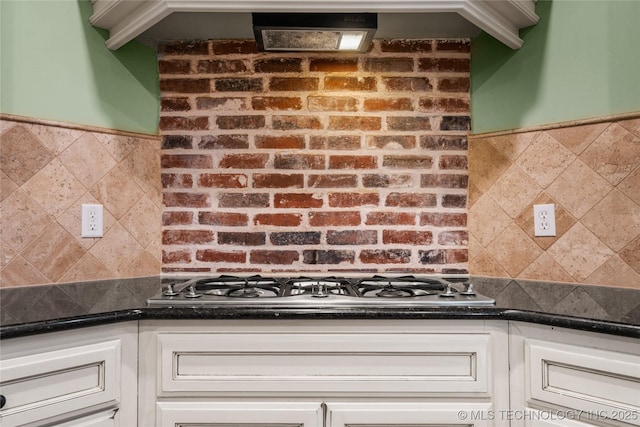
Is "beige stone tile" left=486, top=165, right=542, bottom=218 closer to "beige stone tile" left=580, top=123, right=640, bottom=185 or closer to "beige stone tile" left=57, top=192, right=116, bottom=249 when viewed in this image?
"beige stone tile" left=580, top=123, right=640, bottom=185

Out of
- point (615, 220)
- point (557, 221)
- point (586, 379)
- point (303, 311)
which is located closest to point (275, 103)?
point (303, 311)

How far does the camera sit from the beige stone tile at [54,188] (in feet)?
4.60

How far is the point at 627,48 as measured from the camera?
1345 millimetres

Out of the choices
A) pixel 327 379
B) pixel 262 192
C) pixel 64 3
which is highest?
pixel 64 3

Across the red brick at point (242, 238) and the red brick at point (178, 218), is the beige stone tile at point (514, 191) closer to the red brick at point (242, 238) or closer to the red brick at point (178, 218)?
the red brick at point (242, 238)

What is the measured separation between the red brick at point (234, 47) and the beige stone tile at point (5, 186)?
86 centimetres

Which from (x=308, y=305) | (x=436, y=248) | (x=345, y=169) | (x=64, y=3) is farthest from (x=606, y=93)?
(x=64, y=3)

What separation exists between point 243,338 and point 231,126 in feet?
2.93

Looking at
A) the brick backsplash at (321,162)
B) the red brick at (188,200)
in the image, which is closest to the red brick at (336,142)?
the brick backsplash at (321,162)

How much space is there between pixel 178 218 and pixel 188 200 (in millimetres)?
82

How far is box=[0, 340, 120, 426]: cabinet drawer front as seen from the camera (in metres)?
0.97

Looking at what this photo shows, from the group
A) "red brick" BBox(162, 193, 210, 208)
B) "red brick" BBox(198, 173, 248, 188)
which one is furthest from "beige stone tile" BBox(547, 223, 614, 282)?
"red brick" BBox(162, 193, 210, 208)

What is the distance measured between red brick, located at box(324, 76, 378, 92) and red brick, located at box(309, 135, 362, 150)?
0.63 ft

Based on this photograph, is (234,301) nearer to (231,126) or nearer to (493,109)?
(231,126)
